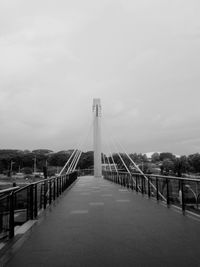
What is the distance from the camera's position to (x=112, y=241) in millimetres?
5273

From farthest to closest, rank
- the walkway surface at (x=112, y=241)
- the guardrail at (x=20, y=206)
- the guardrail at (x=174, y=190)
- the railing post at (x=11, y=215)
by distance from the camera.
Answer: the guardrail at (x=174, y=190) < the railing post at (x=11, y=215) < the guardrail at (x=20, y=206) < the walkway surface at (x=112, y=241)

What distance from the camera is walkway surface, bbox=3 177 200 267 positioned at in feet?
13.7

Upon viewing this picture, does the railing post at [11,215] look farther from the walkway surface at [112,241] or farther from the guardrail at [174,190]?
the guardrail at [174,190]

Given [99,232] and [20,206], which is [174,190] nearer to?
[99,232]

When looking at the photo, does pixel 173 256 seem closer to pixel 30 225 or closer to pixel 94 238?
pixel 94 238

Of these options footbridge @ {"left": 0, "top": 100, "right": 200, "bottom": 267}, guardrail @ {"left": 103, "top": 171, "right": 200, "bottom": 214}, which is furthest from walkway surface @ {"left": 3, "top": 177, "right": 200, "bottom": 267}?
guardrail @ {"left": 103, "top": 171, "right": 200, "bottom": 214}

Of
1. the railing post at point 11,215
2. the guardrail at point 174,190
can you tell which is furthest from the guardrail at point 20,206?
the guardrail at point 174,190

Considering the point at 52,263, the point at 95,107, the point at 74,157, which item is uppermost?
the point at 95,107

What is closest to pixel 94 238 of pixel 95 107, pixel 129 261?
pixel 129 261

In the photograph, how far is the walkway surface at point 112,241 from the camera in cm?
418

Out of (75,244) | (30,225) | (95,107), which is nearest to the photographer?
(75,244)

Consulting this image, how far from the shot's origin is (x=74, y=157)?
121ft

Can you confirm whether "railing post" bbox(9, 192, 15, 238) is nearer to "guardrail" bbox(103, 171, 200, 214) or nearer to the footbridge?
the footbridge

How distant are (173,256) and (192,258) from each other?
9.4 inches
